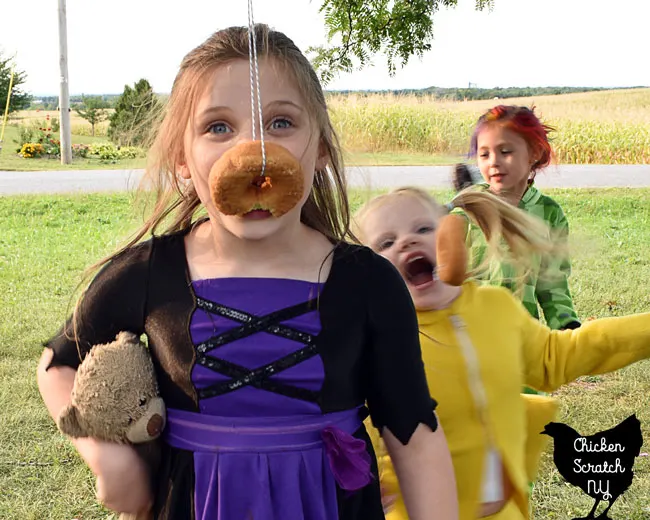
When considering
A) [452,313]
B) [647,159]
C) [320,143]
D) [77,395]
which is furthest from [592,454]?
[647,159]

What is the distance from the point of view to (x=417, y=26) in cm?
341

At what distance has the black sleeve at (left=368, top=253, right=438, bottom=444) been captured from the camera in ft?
4.55

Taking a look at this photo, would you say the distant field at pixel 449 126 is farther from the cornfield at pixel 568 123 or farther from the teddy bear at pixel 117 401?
the teddy bear at pixel 117 401

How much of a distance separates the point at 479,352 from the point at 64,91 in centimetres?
1187

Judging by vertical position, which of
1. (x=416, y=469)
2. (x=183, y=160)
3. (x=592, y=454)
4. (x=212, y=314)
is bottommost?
(x=592, y=454)

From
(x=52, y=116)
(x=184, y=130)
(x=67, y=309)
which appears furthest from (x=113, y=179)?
(x=184, y=130)

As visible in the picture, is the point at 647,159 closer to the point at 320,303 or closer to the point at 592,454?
the point at 592,454

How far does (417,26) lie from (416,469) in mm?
2406

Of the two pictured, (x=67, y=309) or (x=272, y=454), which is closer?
(x=272, y=454)

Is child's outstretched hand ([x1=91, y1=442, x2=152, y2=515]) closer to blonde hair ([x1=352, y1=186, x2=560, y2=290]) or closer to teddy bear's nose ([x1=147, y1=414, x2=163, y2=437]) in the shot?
teddy bear's nose ([x1=147, y1=414, x2=163, y2=437])

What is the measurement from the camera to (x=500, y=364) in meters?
1.95

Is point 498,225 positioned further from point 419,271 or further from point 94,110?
point 94,110

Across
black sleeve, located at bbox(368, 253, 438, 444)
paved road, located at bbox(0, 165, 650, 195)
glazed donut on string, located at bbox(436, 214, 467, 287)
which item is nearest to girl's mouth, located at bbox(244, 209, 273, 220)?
black sleeve, located at bbox(368, 253, 438, 444)

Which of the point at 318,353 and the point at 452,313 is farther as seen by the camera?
the point at 452,313
